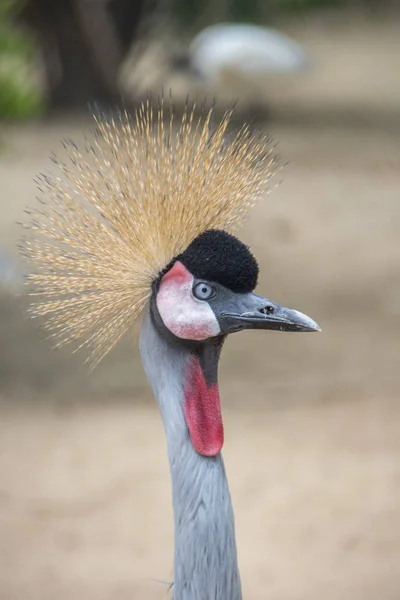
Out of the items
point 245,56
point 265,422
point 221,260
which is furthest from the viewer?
point 245,56

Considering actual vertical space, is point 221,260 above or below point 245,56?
below

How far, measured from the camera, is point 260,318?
149 cm

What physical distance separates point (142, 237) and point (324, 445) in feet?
6.48

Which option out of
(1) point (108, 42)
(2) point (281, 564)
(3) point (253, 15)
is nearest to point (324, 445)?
(2) point (281, 564)

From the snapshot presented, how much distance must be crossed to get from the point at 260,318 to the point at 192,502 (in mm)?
291

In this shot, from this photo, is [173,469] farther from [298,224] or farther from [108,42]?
[108,42]

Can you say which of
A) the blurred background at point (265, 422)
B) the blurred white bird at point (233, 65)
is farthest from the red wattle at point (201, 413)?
the blurred white bird at point (233, 65)

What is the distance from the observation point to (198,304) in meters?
1.47

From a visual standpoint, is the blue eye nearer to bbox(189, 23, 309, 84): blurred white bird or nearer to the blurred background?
the blurred background

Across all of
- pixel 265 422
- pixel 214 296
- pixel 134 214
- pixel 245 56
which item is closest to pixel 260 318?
pixel 214 296

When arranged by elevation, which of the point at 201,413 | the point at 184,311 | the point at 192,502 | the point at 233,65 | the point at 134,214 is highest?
the point at 233,65

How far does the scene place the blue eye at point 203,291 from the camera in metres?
1.48

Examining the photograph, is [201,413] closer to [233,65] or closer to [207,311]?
[207,311]

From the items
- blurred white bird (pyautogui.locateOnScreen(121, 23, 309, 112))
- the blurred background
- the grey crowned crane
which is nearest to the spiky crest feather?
the grey crowned crane
